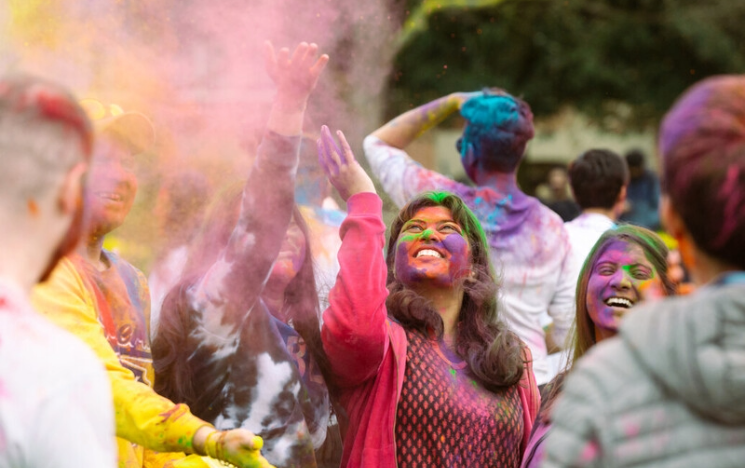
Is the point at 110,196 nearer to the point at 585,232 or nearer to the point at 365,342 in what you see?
the point at 365,342

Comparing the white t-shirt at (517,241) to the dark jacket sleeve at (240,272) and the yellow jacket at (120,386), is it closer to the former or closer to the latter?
the dark jacket sleeve at (240,272)

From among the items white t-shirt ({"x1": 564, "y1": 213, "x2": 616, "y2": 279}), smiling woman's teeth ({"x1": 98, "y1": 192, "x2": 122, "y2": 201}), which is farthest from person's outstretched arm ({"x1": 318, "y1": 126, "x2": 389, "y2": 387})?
white t-shirt ({"x1": 564, "y1": 213, "x2": 616, "y2": 279})

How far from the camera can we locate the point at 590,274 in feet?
9.46

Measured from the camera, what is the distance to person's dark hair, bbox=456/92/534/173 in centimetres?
391

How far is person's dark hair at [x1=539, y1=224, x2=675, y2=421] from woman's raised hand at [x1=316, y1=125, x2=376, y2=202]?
70 cm

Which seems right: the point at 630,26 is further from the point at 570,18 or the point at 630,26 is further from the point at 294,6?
the point at 294,6

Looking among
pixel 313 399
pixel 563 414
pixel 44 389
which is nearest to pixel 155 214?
pixel 313 399

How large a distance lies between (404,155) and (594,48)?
946 cm

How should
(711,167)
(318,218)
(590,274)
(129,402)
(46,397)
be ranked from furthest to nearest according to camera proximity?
(318,218), (590,274), (129,402), (711,167), (46,397)

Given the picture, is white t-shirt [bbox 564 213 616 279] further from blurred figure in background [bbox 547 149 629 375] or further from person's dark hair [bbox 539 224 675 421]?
person's dark hair [bbox 539 224 675 421]

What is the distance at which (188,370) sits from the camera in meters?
2.69

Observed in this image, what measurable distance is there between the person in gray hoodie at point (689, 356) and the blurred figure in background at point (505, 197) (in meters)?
2.22

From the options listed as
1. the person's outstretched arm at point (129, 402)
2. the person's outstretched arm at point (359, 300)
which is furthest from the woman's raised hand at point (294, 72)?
the person's outstretched arm at point (129, 402)

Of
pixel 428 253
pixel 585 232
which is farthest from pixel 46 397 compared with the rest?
pixel 585 232
